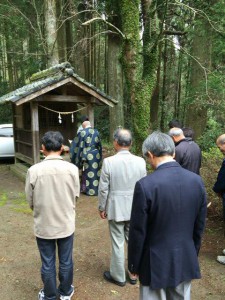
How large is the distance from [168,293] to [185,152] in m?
2.72

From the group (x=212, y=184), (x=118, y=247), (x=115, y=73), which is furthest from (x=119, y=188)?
(x=115, y=73)

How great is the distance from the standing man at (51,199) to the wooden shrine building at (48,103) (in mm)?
5109

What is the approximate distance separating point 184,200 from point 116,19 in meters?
12.8

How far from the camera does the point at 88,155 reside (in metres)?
7.23

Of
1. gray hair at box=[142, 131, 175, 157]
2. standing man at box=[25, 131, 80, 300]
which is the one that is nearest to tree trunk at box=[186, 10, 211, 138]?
standing man at box=[25, 131, 80, 300]

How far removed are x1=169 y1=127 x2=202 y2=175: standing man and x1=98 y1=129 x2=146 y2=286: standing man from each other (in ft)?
4.24

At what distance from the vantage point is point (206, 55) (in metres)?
10.1

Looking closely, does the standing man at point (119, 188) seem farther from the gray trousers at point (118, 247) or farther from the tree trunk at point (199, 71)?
the tree trunk at point (199, 71)

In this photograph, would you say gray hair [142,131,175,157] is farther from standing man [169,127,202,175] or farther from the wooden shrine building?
the wooden shrine building

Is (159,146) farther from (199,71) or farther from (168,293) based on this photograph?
(199,71)

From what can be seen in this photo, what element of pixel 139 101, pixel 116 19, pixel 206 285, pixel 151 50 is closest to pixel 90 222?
pixel 206 285

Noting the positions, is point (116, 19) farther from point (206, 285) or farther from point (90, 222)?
point (206, 285)

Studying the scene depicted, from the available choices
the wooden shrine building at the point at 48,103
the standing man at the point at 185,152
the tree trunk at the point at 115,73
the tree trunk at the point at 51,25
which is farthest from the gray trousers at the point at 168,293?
the tree trunk at the point at 115,73

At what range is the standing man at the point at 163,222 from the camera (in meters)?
2.03
